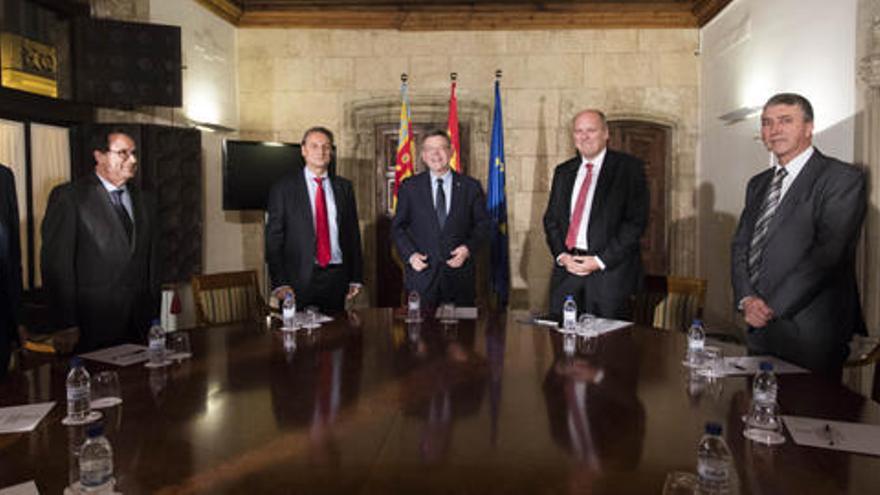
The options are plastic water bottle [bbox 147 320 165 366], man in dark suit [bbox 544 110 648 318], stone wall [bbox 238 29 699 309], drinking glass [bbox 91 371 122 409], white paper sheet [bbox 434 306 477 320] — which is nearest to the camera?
drinking glass [bbox 91 371 122 409]

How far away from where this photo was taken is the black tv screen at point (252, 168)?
546cm

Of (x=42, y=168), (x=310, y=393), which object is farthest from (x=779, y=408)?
(x=42, y=168)

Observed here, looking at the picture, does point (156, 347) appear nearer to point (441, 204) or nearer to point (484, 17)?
point (441, 204)

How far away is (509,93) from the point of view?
20.1 ft

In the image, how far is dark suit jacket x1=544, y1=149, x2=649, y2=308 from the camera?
3381mm

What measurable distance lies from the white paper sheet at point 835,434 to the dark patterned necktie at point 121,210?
2757 mm

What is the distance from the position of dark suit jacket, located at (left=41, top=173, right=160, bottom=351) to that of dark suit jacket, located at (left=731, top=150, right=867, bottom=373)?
2.81 meters

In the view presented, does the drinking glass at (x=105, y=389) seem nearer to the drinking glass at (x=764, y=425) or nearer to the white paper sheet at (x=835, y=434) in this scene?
the drinking glass at (x=764, y=425)

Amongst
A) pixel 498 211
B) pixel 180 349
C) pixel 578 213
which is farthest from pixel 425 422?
pixel 498 211

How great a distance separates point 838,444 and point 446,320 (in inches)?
66.9

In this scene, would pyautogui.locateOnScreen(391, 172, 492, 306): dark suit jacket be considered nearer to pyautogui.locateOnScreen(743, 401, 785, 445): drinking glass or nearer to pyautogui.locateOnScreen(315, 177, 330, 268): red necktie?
pyautogui.locateOnScreen(315, 177, 330, 268): red necktie

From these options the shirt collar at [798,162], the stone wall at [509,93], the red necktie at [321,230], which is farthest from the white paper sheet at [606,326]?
the stone wall at [509,93]

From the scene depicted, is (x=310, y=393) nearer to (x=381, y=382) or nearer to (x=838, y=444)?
(x=381, y=382)

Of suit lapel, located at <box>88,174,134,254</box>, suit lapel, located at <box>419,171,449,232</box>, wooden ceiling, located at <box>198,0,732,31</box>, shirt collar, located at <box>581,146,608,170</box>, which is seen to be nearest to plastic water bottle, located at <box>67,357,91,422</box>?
suit lapel, located at <box>88,174,134,254</box>
